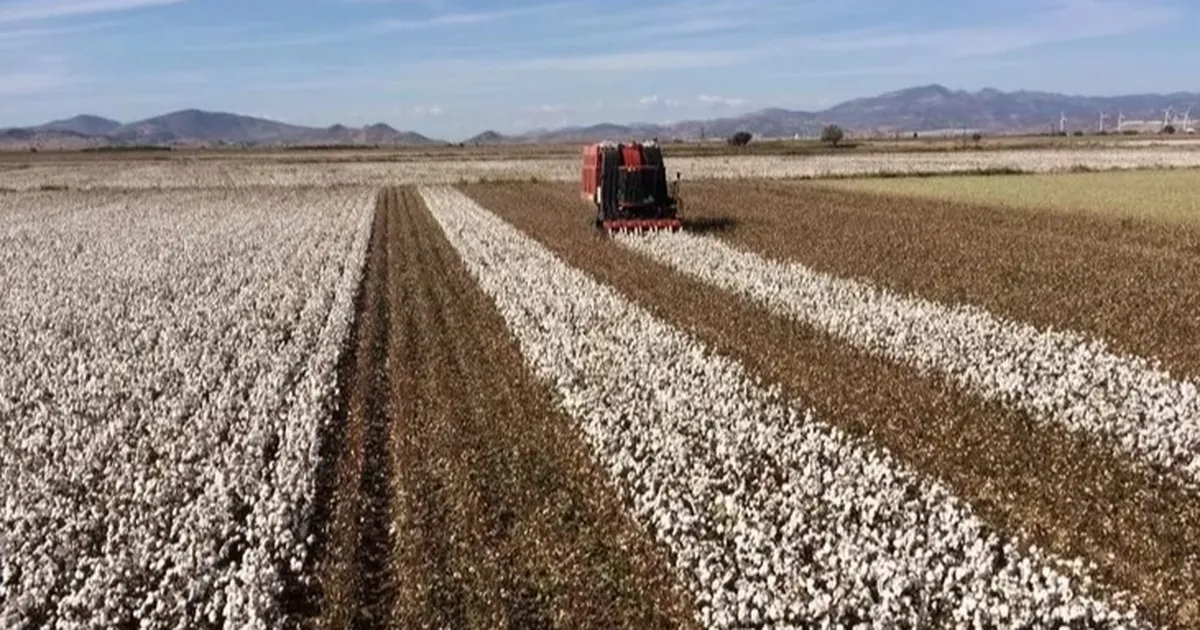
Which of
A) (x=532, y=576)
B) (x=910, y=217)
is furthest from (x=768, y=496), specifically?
(x=910, y=217)

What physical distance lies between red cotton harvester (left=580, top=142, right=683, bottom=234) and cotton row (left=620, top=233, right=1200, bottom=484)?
9082 millimetres

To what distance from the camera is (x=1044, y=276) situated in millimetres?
22250

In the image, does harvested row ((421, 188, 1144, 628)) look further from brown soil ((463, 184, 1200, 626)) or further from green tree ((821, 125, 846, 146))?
green tree ((821, 125, 846, 146))

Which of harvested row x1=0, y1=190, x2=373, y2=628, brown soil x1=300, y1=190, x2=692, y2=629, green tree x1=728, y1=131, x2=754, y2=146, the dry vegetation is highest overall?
green tree x1=728, y1=131, x2=754, y2=146

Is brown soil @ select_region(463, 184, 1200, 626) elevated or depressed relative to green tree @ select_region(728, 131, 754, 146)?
depressed

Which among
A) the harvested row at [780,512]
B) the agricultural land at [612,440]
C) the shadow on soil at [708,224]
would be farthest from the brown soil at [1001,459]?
the shadow on soil at [708,224]

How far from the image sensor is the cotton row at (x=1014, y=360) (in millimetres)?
11672

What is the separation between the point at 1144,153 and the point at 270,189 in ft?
205

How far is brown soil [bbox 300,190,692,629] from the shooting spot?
318 inches

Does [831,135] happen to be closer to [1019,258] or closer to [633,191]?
[633,191]

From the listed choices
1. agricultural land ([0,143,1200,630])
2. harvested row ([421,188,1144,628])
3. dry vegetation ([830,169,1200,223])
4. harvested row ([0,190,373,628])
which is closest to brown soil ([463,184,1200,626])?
agricultural land ([0,143,1200,630])

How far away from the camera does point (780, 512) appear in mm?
9547

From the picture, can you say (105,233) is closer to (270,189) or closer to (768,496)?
(270,189)

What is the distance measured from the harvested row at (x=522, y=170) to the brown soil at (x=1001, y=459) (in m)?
50.2
